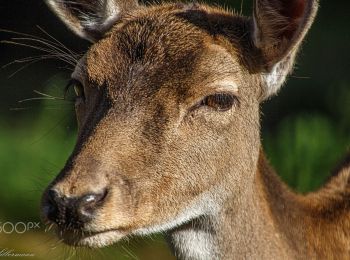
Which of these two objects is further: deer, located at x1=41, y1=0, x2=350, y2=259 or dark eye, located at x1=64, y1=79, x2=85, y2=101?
dark eye, located at x1=64, y1=79, x2=85, y2=101

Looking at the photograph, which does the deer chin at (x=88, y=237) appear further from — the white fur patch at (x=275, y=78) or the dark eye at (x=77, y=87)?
the white fur patch at (x=275, y=78)

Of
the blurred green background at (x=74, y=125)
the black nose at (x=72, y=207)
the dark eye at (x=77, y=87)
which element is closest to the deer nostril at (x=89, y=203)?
the black nose at (x=72, y=207)

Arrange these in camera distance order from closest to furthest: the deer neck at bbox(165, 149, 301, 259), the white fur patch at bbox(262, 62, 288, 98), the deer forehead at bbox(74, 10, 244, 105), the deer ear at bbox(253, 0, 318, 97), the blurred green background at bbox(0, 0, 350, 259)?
the deer forehead at bbox(74, 10, 244, 105) → the deer neck at bbox(165, 149, 301, 259) → the deer ear at bbox(253, 0, 318, 97) → the white fur patch at bbox(262, 62, 288, 98) → the blurred green background at bbox(0, 0, 350, 259)

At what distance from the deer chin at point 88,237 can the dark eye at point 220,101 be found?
0.79 metres

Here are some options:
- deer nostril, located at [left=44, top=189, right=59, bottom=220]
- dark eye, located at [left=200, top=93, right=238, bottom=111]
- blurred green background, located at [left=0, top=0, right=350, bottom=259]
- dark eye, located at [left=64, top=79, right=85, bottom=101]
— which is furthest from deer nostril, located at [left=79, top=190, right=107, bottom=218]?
blurred green background, located at [left=0, top=0, right=350, bottom=259]

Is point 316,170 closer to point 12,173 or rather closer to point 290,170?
point 290,170

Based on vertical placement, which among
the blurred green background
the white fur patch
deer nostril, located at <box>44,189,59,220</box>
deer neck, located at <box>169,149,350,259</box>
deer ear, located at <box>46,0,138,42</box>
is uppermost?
deer nostril, located at <box>44,189,59,220</box>

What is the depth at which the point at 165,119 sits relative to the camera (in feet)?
15.3

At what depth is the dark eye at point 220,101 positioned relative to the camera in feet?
15.6

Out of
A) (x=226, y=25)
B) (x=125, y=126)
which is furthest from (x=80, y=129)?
(x=226, y=25)

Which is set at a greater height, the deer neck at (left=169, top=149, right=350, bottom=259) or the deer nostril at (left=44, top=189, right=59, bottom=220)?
the deer nostril at (left=44, top=189, right=59, bottom=220)

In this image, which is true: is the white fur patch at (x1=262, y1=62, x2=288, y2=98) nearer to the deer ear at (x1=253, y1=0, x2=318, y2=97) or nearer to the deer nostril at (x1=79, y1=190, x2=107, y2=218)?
the deer ear at (x1=253, y1=0, x2=318, y2=97)

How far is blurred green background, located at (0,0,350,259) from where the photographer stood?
27.4 ft

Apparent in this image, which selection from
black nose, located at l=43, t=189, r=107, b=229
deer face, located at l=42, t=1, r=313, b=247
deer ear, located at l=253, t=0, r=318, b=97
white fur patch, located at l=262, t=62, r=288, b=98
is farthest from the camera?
white fur patch, located at l=262, t=62, r=288, b=98
